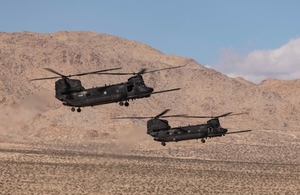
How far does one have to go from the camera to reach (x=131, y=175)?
85.8 metres

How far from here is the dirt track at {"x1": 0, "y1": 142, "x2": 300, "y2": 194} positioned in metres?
73.5

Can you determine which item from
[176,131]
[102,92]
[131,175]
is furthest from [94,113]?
[102,92]

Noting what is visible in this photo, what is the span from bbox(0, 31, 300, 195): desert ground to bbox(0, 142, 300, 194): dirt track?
13cm

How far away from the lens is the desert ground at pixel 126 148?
77.4m

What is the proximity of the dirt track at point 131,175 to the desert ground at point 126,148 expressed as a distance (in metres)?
0.13

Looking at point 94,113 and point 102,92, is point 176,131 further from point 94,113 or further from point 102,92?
point 94,113

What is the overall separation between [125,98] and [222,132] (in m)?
19.8

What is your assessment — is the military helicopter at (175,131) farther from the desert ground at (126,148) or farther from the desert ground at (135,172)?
the desert ground at (135,172)

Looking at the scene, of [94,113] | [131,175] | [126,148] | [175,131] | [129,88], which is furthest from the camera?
[94,113]

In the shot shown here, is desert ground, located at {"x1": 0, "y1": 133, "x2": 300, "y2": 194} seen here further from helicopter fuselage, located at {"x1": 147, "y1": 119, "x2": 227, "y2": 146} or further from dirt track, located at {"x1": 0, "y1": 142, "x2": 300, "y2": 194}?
helicopter fuselage, located at {"x1": 147, "y1": 119, "x2": 227, "y2": 146}

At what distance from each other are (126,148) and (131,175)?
8526 mm

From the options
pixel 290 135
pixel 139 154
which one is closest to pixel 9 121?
pixel 139 154

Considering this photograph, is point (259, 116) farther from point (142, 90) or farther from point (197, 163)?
point (142, 90)

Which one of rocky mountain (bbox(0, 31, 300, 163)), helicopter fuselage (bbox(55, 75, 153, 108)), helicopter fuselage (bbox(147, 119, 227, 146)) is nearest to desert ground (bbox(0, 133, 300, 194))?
rocky mountain (bbox(0, 31, 300, 163))
